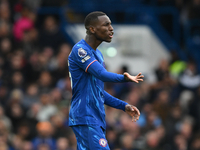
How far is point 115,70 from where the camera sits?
12.8 m

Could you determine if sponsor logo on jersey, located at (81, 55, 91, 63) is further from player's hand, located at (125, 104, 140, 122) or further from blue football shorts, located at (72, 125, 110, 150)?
player's hand, located at (125, 104, 140, 122)

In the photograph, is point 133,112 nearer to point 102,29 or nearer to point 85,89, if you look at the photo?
point 85,89

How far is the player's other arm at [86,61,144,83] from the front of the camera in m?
4.46

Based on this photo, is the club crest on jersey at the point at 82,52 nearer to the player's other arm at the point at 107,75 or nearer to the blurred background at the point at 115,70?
the player's other arm at the point at 107,75

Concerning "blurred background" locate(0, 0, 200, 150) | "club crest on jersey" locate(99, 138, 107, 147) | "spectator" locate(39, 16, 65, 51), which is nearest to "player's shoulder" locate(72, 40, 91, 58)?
"club crest on jersey" locate(99, 138, 107, 147)

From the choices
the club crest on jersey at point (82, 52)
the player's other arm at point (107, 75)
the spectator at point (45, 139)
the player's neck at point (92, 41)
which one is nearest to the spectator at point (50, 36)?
the spectator at point (45, 139)

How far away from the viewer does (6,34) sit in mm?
12117

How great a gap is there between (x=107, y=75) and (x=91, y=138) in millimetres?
799

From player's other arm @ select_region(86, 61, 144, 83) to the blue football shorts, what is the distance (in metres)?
0.64

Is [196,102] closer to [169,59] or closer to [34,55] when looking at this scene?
[169,59]

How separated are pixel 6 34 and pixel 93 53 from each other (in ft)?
25.5

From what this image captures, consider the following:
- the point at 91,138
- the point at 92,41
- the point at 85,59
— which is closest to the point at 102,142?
the point at 91,138

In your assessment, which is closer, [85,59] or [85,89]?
[85,59]

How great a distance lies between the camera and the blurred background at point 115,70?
9.96m
